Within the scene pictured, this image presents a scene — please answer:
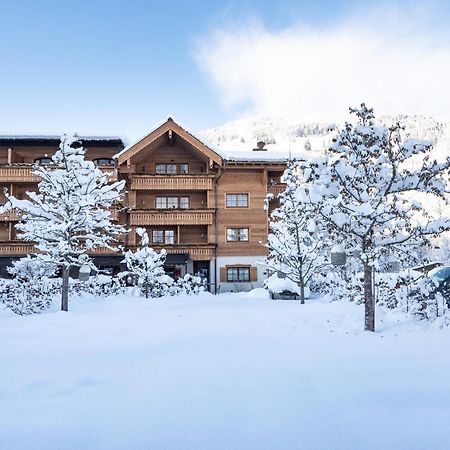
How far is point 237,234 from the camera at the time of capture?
30047 mm

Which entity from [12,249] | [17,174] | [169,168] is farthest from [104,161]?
[12,249]

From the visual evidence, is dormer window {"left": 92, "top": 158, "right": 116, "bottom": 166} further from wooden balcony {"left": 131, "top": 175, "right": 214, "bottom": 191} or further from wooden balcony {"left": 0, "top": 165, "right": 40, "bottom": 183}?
wooden balcony {"left": 0, "top": 165, "right": 40, "bottom": 183}

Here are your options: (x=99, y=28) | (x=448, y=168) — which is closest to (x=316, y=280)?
(x=448, y=168)

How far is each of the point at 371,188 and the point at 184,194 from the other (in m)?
22.2

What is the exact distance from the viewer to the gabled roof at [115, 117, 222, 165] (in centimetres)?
2795

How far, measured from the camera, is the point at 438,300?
348 inches

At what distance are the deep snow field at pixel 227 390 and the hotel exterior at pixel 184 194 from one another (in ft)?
66.3

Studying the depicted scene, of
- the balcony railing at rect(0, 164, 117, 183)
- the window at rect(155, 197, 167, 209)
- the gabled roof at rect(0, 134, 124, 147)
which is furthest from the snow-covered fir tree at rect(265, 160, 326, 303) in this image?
the gabled roof at rect(0, 134, 124, 147)

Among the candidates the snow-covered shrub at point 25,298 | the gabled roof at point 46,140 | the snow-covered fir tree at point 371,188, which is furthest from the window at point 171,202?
the snow-covered fir tree at point 371,188

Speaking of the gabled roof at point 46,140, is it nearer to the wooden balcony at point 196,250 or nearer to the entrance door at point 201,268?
the wooden balcony at point 196,250

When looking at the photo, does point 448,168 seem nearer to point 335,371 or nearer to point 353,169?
point 353,169

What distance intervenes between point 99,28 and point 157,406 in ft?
47.1

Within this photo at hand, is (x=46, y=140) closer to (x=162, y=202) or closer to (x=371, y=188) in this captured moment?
(x=162, y=202)

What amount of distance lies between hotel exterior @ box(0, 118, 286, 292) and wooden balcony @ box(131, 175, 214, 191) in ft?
0.22
